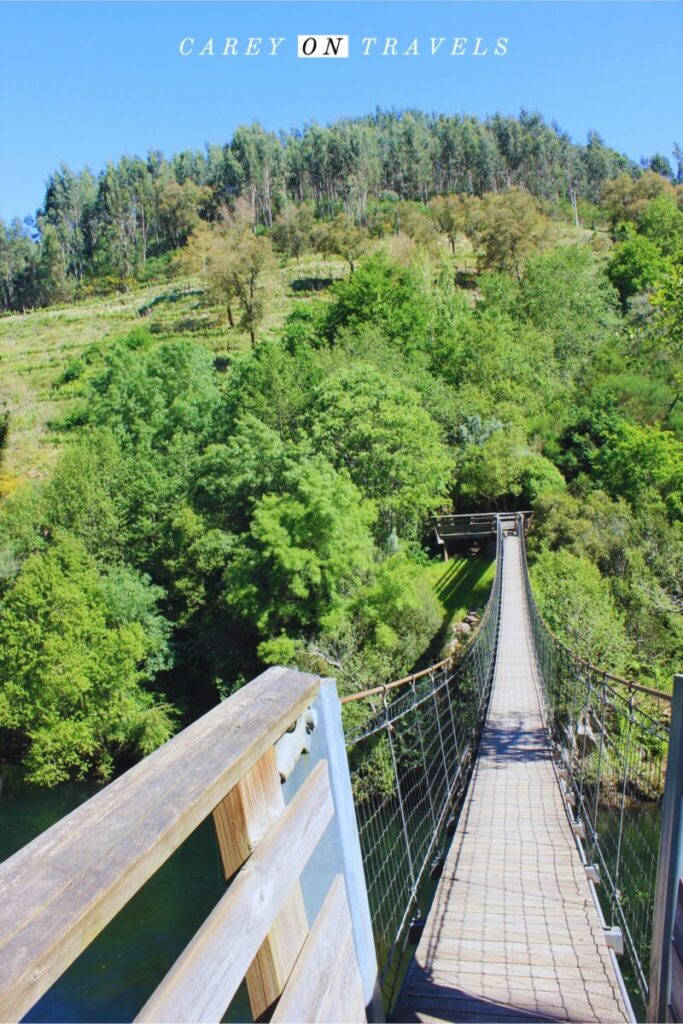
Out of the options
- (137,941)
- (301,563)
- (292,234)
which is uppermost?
(292,234)

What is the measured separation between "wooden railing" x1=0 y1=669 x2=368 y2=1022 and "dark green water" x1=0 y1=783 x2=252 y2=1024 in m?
9.50

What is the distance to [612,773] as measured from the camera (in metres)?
10.6

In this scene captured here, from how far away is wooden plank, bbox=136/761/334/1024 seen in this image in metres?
0.69

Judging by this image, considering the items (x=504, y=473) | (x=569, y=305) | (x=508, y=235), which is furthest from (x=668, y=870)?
(x=508, y=235)

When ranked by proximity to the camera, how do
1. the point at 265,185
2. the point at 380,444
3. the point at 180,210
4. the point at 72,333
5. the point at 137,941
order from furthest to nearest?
the point at 265,185, the point at 180,210, the point at 72,333, the point at 380,444, the point at 137,941

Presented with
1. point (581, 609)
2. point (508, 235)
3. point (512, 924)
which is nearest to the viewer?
point (512, 924)

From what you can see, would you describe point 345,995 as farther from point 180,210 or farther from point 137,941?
point 180,210

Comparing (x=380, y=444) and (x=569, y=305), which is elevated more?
(x=569, y=305)

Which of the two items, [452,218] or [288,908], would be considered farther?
[452,218]

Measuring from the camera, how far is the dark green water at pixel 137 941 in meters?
10.9

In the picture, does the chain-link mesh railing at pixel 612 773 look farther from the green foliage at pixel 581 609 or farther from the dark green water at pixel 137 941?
the dark green water at pixel 137 941

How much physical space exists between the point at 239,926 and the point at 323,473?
19774 millimetres

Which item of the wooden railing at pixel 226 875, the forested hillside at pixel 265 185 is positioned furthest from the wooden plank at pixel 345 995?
the forested hillside at pixel 265 185

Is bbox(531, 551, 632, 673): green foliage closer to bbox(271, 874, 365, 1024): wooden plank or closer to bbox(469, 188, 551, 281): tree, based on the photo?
bbox(271, 874, 365, 1024): wooden plank
